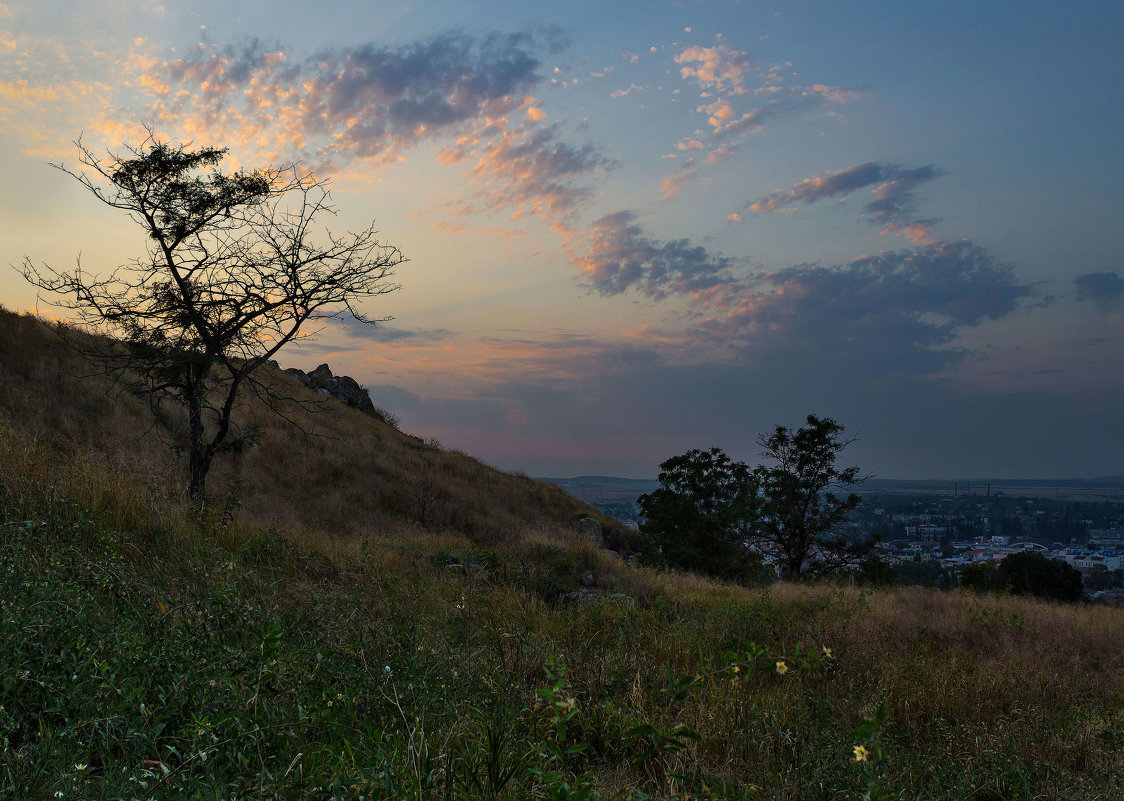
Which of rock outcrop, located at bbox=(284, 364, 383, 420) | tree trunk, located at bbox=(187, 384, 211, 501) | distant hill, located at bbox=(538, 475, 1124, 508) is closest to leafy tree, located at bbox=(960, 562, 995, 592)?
tree trunk, located at bbox=(187, 384, 211, 501)

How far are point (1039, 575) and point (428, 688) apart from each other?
28601 mm

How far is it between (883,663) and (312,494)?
18086 millimetres

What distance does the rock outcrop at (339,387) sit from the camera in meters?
37.2

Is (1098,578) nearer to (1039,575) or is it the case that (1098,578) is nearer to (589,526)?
(1039,575)

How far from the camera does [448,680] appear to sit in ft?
11.2

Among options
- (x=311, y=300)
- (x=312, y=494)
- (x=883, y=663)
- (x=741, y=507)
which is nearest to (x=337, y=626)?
(x=883, y=663)

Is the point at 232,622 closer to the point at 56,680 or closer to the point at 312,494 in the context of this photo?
the point at 56,680

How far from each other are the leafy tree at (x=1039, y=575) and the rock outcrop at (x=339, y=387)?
32.4 meters

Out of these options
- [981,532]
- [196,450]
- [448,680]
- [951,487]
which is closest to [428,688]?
[448,680]

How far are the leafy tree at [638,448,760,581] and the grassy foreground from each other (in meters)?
13.0

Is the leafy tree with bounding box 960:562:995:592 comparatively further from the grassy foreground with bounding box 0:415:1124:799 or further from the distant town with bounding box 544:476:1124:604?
the grassy foreground with bounding box 0:415:1124:799

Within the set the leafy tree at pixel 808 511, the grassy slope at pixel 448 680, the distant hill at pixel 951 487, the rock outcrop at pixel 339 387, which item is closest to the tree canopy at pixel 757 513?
the leafy tree at pixel 808 511

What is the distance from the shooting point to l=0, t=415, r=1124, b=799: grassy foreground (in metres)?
2.23

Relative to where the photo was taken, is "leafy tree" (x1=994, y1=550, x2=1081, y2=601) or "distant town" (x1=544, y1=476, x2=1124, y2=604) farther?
"distant town" (x1=544, y1=476, x2=1124, y2=604)
